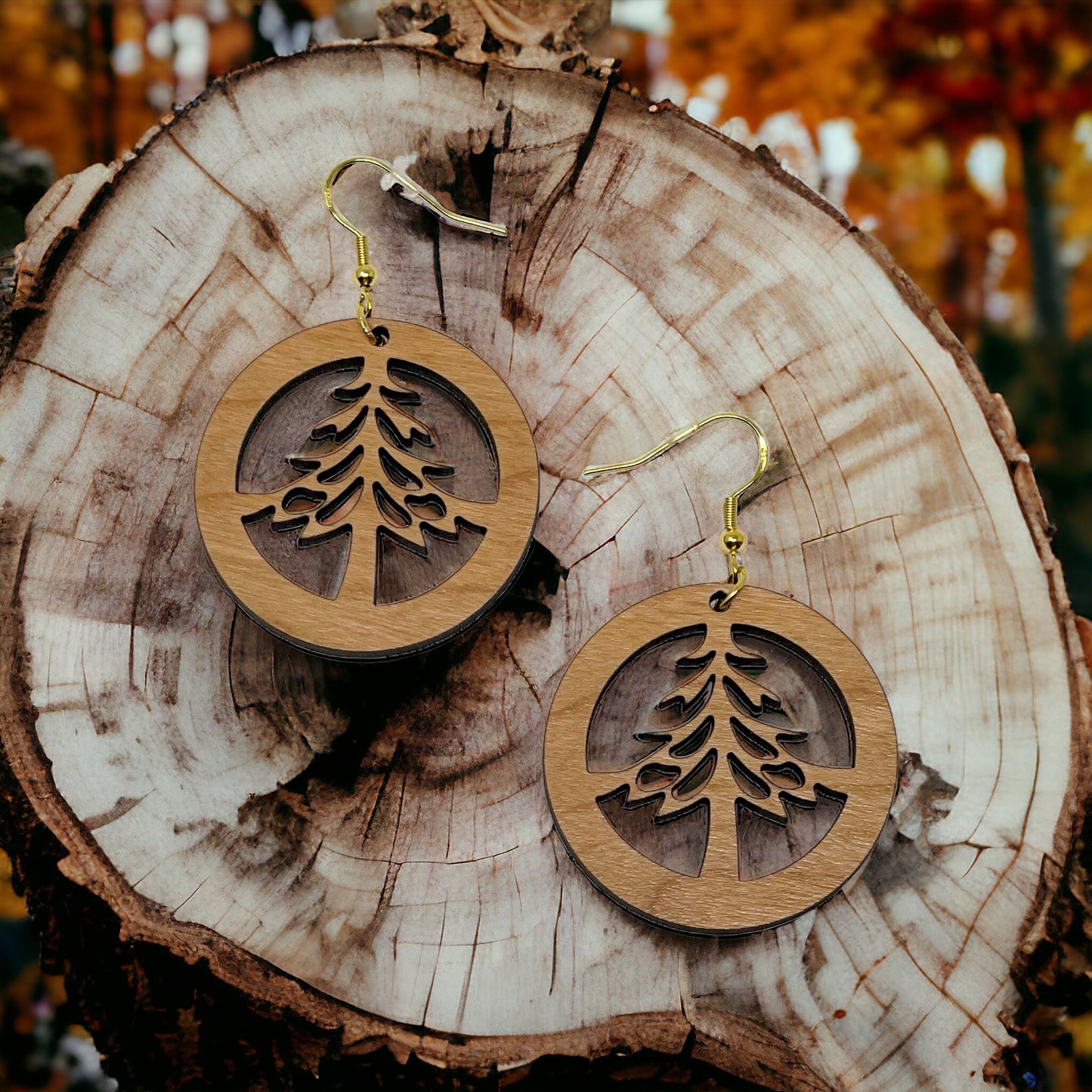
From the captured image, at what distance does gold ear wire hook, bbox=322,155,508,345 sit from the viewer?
1.78 meters

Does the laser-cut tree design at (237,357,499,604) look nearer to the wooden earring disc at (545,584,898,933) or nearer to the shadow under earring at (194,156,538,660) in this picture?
the shadow under earring at (194,156,538,660)

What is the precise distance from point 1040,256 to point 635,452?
151 inches

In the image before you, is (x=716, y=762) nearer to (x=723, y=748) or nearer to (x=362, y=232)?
(x=723, y=748)

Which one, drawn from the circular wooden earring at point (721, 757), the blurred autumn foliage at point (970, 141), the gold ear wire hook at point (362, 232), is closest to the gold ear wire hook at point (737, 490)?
the circular wooden earring at point (721, 757)

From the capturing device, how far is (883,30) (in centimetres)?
407

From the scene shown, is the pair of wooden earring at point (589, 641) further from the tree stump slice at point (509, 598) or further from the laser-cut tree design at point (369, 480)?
the tree stump slice at point (509, 598)

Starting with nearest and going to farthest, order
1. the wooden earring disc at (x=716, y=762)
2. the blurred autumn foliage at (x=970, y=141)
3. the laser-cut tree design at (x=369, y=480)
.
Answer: the wooden earring disc at (x=716, y=762) → the laser-cut tree design at (x=369, y=480) → the blurred autumn foliage at (x=970, y=141)

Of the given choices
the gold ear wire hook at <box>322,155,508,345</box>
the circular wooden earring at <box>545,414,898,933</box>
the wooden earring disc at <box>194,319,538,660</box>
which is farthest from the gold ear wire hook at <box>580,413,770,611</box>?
the gold ear wire hook at <box>322,155,508,345</box>

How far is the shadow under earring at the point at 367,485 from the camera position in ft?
5.33

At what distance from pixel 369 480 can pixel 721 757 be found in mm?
790

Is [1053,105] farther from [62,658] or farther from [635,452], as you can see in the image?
[62,658]

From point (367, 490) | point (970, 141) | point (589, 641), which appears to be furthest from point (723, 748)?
point (970, 141)

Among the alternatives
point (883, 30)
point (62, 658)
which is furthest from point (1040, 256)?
point (62, 658)

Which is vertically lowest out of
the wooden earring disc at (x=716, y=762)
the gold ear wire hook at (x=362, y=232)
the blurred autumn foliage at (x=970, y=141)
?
the wooden earring disc at (x=716, y=762)
